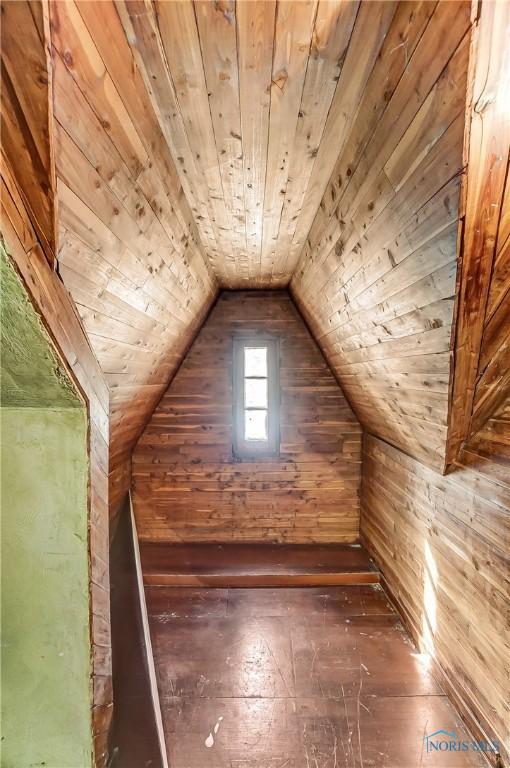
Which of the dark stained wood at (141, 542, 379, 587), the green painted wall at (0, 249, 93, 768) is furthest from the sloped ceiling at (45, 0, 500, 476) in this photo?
the dark stained wood at (141, 542, 379, 587)

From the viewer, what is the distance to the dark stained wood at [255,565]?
2906mm

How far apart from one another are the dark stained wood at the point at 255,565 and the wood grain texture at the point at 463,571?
18.4 inches

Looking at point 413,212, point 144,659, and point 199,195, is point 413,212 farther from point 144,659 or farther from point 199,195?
point 144,659

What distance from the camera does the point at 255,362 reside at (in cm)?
→ 346

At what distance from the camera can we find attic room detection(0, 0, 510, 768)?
813 mm

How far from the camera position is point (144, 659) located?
73.3 inches

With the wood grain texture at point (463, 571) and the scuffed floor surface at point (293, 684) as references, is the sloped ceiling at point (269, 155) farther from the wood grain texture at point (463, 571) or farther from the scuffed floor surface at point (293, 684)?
the scuffed floor surface at point (293, 684)

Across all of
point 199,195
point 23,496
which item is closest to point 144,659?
point 23,496

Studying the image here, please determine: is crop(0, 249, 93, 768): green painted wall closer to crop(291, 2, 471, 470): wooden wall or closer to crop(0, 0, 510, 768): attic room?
crop(0, 0, 510, 768): attic room

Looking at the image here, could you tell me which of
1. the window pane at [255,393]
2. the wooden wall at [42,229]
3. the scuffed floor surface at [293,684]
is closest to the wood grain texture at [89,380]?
the wooden wall at [42,229]

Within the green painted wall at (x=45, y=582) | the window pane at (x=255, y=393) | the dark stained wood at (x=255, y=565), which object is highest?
the window pane at (x=255, y=393)

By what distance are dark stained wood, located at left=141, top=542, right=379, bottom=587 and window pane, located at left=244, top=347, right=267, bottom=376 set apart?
5.51 feet

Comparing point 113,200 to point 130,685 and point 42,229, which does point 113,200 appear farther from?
point 130,685

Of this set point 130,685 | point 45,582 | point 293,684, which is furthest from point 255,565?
point 45,582
